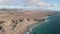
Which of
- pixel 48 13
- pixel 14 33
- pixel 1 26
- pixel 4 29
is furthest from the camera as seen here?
pixel 48 13

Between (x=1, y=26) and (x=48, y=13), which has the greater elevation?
(x=1, y=26)

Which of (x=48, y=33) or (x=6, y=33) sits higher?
(x=6, y=33)

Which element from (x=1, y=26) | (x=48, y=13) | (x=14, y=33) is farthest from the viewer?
(x=48, y=13)

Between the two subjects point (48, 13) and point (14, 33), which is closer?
point (14, 33)

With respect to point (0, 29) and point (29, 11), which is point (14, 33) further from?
point (29, 11)

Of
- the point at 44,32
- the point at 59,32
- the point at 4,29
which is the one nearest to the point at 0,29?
the point at 4,29

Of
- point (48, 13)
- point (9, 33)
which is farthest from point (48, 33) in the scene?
point (48, 13)

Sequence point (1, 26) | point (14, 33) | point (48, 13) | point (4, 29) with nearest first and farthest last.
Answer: point (14, 33) → point (4, 29) → point (1, 26) → point (48, 13)

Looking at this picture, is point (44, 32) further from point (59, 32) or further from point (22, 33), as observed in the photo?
point (22, 33)

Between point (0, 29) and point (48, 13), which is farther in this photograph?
point (48, 13)
